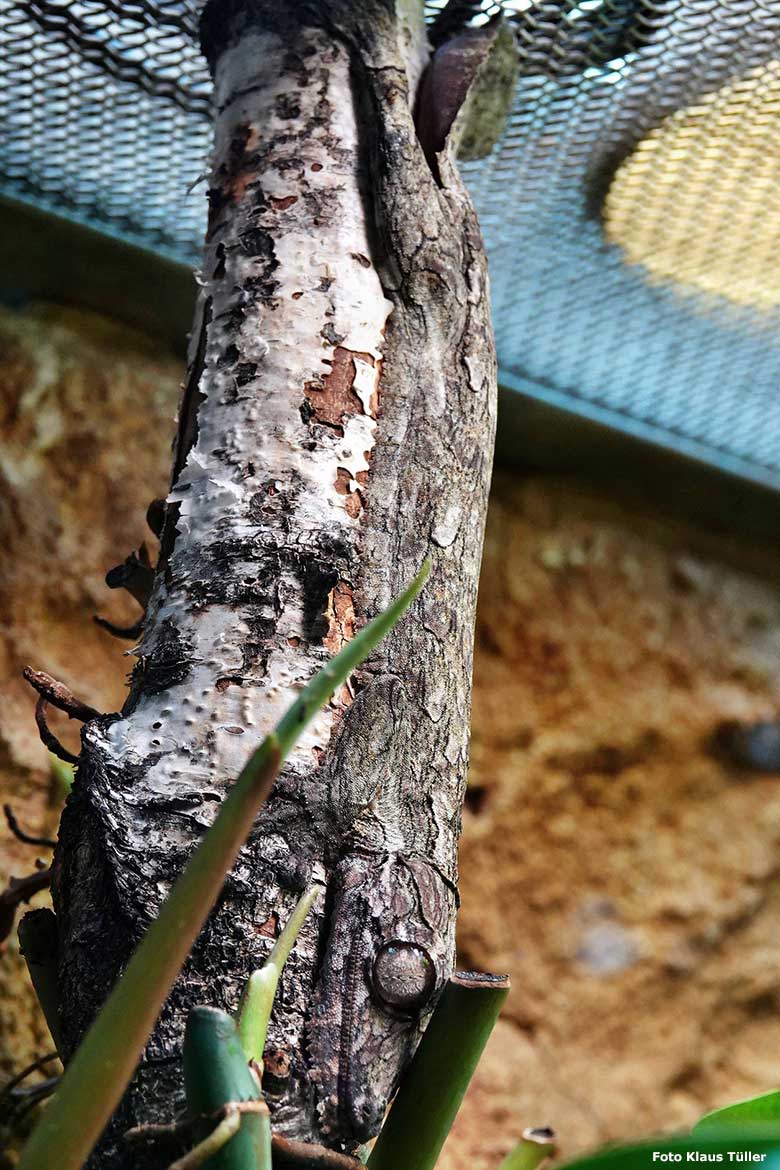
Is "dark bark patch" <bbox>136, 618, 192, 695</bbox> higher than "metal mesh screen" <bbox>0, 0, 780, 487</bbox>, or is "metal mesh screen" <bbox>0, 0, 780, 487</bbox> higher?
"metal mesh screen" <bbox>0, 0, 780, 487</bbox>

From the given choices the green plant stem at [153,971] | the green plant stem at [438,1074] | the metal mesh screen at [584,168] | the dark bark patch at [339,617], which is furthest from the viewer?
the metal mesh screen at [584,168]

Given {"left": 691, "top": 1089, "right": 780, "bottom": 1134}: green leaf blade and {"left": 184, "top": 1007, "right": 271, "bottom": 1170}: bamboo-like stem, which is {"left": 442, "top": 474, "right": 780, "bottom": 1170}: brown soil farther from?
{"left": 184, "top": 1007, "right": 271, "bottom": 1170}: bamboo-like stem

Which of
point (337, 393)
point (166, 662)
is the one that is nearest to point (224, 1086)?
point (166, 662)

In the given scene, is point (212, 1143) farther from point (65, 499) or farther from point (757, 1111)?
point (65, 499)

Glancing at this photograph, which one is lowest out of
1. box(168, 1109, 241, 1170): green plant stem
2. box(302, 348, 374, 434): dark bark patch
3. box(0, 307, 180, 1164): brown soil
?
box(0, 307, 180, 1164): brown soil

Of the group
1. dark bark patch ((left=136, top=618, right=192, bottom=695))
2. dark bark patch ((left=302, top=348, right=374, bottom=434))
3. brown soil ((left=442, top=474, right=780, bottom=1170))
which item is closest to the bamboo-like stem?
dark bark patch ((left=136, top=618, right=192, bottom=695))

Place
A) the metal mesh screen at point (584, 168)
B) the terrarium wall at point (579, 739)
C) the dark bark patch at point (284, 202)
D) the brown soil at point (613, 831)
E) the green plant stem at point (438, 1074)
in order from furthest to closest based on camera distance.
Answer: the brown soil at point (613, 831)
the terrarium wall at point (579, 739)
the metal mesh screen at point (584, 168)
the dark bark patch at point (284, 202)
the green plant stem at point (438, 1074)

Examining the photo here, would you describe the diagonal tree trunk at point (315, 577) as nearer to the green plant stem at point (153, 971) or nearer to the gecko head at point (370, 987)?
the gecko head at point (370, 987)

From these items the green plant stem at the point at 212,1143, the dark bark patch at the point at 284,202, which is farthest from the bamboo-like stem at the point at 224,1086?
the dark bark patch at the point at 284,202
